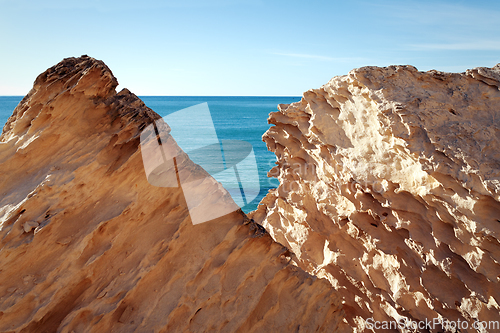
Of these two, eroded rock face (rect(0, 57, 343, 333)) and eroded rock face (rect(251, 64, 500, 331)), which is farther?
eroded rock face (rect(251, 64, 500, 331))

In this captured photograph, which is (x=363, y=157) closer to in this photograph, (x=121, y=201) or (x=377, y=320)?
(x=377, y=320)

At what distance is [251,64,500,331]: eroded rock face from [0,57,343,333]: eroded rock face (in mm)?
1796

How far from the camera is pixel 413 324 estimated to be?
14.6 ft

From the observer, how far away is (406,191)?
4.46 meters

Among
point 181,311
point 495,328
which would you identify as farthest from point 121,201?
point 495,328

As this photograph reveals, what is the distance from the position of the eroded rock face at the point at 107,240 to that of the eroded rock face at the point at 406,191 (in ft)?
5.89

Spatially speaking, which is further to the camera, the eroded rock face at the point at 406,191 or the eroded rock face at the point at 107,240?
the eroded rock face at the point at 406,191

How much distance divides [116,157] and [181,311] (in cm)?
130

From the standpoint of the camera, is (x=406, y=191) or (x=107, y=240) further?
(x=406, y=191)

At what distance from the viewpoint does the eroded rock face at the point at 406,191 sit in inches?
154

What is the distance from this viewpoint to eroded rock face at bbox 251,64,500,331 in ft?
12.8

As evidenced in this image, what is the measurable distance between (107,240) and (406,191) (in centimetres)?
332

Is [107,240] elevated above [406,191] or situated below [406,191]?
above

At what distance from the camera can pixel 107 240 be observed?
287 centimetres
